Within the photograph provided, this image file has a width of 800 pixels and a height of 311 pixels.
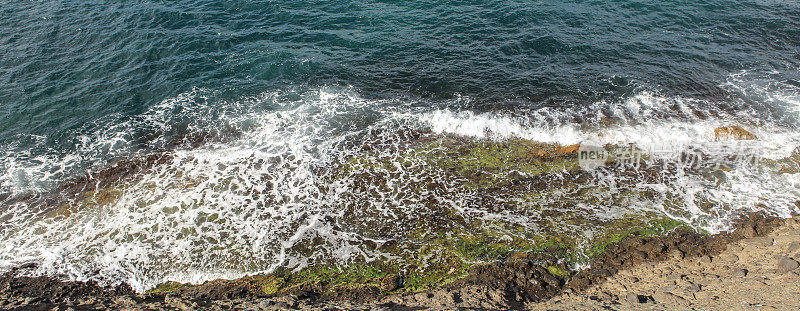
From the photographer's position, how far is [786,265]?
32.8 feet

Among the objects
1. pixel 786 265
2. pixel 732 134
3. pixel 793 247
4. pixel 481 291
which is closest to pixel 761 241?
pixel 793 247

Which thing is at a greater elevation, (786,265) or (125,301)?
(786,265)

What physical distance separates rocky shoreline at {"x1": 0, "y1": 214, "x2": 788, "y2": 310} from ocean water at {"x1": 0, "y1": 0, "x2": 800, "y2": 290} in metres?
0.63

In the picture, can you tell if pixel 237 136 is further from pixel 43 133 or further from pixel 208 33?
Result: pixel 208 33

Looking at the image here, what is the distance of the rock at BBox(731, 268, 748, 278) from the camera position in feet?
33.0

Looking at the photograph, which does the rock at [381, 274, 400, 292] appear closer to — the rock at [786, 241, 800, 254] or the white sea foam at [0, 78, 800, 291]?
the white sea foam at [0, 78, 800, 291]

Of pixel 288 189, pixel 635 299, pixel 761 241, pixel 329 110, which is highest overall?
pixel 329 110

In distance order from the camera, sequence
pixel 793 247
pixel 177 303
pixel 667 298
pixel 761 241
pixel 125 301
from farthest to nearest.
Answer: pixel 761 241, pixel 793 247, pixel 125 301, pixel 177 303, pixel 667 298

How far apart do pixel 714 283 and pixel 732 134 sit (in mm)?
9576

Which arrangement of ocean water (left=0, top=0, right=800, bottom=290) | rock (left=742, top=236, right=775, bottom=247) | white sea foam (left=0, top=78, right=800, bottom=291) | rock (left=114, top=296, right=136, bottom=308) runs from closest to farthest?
1. rock (left=114, top=296, right=136, bottom=308)
2. rock (left=742, top=236, right=775, bottom=247)
3. white sea foam (left=0, top=78, right=800, bottom=291)
4. ocean water (left=0, top=0, right=800, bottom=290)

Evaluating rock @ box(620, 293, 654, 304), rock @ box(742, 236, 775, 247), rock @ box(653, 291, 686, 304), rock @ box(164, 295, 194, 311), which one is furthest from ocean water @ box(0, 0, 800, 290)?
rock @ box(653, 291, 686, 304)

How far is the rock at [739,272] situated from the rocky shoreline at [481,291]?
43 mm

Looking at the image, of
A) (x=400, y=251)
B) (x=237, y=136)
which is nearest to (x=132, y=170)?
(x=237, y=136)

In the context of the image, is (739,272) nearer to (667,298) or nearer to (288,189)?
(667,298)
